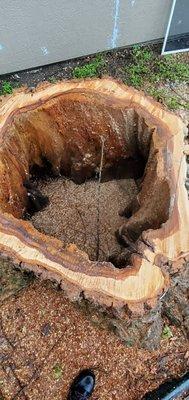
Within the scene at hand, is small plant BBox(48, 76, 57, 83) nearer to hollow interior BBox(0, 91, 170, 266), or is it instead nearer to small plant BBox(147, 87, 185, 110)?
small plant BBox(147, 87, 185, 110)

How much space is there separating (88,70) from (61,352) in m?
2.61

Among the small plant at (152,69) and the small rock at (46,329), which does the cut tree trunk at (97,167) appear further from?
the small plant at (152,69)

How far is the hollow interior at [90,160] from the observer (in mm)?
3043

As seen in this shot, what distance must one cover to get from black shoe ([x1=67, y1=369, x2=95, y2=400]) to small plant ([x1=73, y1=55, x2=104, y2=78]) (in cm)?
268

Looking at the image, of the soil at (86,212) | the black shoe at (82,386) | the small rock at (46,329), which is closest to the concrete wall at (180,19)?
the soil at (86,212)

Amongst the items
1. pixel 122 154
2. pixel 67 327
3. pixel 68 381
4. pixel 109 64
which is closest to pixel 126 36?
pixel 109 64

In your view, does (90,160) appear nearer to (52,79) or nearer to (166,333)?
(166,333)

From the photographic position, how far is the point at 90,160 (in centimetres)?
351

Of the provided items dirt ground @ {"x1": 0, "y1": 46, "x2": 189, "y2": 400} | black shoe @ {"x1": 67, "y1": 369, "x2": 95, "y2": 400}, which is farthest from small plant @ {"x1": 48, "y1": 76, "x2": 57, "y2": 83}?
black shoe @ {"x1": 67, "y1": 369, "x2": 95, "y2": 400}

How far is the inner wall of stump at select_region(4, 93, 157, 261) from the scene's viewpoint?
3117mm

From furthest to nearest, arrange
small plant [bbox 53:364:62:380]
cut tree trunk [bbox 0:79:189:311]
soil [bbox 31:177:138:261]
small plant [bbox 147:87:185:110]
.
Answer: small plant [bbox 147:87:185:110] < soil [bbox 31:177:138:261] < small plant [bbox 53:364:62:380] < cut tree trunk [bbox 0:79:189:311]

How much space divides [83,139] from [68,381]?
5.38ft

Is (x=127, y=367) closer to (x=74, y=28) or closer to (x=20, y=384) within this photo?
(x=20, y=384)

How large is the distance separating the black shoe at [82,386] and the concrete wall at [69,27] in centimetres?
280
